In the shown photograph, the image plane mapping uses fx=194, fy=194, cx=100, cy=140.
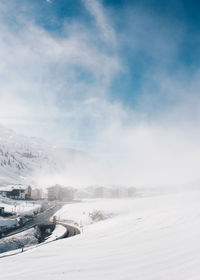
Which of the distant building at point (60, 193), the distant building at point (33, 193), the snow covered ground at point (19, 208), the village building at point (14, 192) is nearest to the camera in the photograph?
the snow covered ground at point (19, 208)

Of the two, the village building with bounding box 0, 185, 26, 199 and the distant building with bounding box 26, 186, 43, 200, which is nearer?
the village building with bounding box 0, 185, 26, 199

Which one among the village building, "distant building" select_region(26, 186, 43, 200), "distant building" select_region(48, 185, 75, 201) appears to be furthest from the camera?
"distant building" select_region(26, 186, 43, 200)

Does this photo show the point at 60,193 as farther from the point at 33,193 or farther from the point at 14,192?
the point at 14,192

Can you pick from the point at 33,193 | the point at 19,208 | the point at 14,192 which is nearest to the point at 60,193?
the point at 33,193

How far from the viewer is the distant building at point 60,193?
95.8 metres

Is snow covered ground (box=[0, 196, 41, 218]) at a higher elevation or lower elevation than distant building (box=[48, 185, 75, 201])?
lower

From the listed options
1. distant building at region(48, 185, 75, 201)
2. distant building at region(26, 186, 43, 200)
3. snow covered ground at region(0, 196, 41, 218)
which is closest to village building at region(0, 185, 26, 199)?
distant building at region(26, 186, 43, 200)

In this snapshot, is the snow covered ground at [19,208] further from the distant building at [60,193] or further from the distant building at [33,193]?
the distant building at [33,193]

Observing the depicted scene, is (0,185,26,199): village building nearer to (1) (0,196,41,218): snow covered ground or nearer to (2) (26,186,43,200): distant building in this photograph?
(2) (26,186,43,200): distant building

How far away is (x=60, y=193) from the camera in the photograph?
3797 inches

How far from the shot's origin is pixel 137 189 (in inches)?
4129

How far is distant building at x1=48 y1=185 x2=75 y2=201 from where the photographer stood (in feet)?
314

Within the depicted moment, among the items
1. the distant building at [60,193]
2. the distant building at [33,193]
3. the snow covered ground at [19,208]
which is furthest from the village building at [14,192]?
the snow covered ground at [19,208]

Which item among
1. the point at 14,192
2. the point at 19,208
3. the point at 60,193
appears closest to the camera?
the point at 19,208
